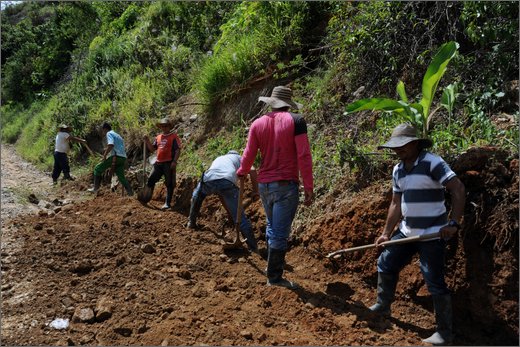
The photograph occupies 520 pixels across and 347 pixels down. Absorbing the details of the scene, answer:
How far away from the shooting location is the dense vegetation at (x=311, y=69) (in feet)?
18.9

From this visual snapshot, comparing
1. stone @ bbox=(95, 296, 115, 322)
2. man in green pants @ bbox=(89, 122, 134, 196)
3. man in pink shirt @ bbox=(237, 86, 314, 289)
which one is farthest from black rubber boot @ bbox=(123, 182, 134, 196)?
man in pink shirt @ bbox=(237, 86, 314, 289)

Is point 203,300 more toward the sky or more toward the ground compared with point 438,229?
more toward the ground

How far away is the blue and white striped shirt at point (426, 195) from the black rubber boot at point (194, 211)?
3.35 metres

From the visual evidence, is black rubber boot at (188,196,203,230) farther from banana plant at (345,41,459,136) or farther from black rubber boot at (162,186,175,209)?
banana plant at (345,41,459,136)

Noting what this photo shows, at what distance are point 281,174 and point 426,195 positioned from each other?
1306 millimetres

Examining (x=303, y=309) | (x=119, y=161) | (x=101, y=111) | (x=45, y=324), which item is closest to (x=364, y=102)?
(x=303, y=309)

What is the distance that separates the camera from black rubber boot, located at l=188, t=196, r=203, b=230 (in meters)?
6.95

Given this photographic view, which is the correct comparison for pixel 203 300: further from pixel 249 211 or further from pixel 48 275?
pixel 249 211

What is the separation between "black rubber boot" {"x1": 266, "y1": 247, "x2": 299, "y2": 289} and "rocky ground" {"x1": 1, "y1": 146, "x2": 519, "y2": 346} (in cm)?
13

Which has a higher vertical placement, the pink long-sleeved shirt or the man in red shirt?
the pink long-sleeved shirt

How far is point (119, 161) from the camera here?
948 centimetres

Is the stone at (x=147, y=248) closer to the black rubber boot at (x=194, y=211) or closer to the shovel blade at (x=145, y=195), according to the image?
the black rubber boot at (x=194, y=211)

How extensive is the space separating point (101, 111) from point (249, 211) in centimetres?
763

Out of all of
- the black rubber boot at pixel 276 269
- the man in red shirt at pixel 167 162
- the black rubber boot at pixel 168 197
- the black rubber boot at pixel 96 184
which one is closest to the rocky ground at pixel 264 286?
the black rubber boot at pixel 276 269
